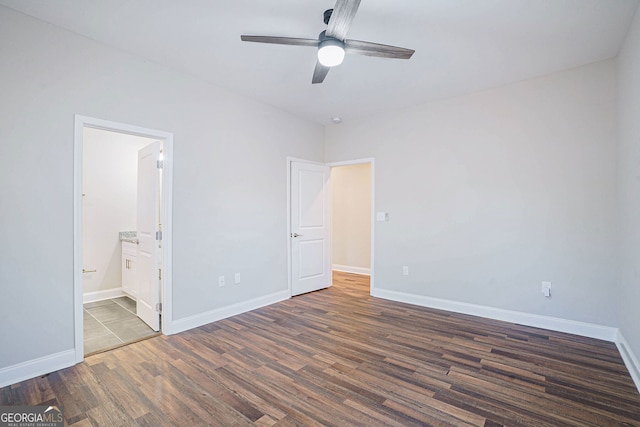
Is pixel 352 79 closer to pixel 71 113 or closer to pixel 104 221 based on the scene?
pixel 71 113

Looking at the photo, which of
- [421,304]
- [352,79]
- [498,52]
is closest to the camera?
[498,52]

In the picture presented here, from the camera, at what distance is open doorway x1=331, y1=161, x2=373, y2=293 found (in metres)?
6.41

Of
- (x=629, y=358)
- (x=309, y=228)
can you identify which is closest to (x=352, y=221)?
(x=309, y=228)

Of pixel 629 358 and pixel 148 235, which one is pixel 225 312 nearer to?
pixel 148 235

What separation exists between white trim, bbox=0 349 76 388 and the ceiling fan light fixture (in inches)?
124

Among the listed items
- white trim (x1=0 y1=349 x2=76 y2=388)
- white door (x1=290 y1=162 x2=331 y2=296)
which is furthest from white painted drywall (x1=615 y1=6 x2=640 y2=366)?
white trim (x1=0 y1=349 x2=76 y2=388)

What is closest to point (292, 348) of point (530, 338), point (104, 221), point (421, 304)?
point (421, 304)

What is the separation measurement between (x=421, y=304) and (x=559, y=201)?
207 centimetres

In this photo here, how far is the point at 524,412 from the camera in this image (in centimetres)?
192

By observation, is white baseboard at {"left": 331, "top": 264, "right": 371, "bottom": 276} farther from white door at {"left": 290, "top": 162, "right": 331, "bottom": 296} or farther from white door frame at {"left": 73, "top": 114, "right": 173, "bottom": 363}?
white door frame at {"left": 73, "top": 114, "right": 173, "bottom": 363}

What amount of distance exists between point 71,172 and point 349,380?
113 inches

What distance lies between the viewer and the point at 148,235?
3.40 metres

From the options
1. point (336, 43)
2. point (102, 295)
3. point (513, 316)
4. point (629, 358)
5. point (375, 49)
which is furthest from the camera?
point (102, 295)

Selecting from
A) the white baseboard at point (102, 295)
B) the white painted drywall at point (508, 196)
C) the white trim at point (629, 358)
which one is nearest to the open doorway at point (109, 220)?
the white baseboard at point (102, 295)
